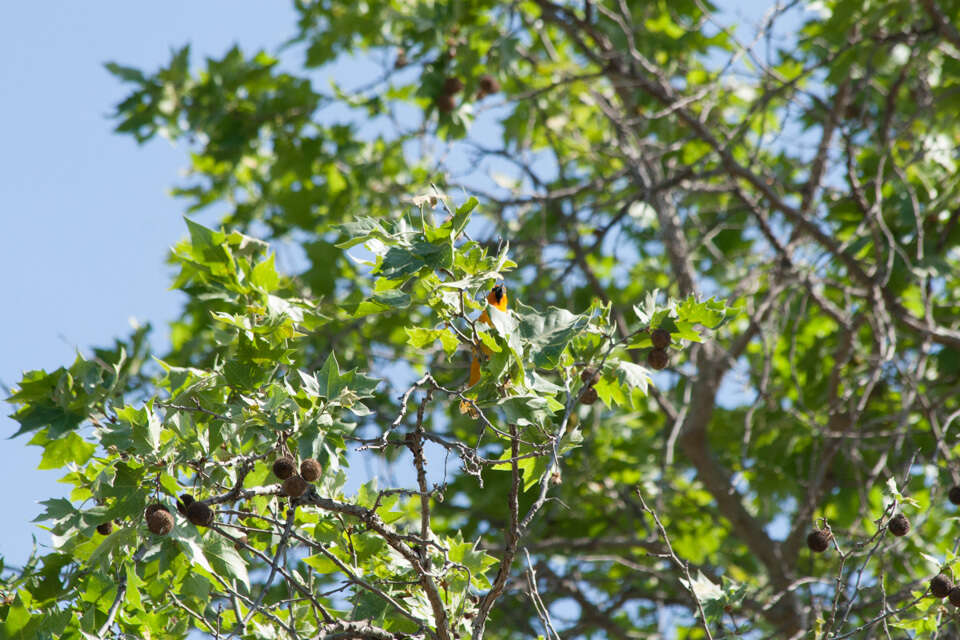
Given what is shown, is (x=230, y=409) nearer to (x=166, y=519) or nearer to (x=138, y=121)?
(x=166, y=519)

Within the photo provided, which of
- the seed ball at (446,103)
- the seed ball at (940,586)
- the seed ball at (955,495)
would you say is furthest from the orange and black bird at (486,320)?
the seed ball at (446,103)

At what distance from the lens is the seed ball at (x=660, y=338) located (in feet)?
7.52

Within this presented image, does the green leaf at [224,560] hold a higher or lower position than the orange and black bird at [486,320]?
lower

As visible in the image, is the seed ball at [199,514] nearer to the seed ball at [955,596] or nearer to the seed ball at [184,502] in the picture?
the seed ball at [184,502]

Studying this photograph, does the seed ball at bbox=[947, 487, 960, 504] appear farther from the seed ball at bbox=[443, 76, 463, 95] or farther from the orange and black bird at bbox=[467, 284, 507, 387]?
the seed ball at bbox=[443, 76, 463, 95]

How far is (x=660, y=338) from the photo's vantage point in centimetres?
229

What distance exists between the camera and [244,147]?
5.40 m

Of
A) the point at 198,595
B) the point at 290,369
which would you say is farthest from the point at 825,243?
the point at 198,595

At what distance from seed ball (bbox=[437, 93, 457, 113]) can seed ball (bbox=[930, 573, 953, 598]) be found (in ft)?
9.73

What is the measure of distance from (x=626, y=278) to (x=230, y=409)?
14.1 feet

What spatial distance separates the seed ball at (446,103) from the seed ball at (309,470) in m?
2.77

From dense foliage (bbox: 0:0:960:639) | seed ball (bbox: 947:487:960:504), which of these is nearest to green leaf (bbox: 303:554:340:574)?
dense foliage (bbox: 0:0:960:639)

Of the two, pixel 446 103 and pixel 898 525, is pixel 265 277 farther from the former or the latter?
pixel 446 103

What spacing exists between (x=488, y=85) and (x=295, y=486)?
347cm
